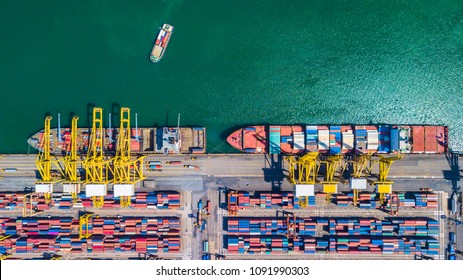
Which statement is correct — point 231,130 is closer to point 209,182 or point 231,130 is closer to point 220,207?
point 209,182

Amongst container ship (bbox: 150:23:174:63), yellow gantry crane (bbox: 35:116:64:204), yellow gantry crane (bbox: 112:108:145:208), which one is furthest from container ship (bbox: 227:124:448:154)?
yellow gantry crane (bbox: 35:116:64:204)

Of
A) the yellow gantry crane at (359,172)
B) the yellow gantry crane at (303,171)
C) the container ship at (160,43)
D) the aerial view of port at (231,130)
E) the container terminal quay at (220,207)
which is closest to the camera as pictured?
the yellow gantry crane at (303,171)

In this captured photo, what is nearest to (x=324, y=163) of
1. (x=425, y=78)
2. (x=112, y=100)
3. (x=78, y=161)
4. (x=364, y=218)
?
(x=364, y=218)

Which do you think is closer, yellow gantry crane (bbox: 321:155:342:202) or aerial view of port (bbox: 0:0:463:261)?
yellow gantry crane (bbox: 321:155:342:202)

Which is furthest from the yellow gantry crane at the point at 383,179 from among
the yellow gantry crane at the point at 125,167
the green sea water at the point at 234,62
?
the yellow gantry crane at the point at 125,167

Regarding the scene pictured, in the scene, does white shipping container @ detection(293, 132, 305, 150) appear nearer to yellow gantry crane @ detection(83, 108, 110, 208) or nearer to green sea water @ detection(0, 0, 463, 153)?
green sea water @ detection(0, 0, 463, 153)

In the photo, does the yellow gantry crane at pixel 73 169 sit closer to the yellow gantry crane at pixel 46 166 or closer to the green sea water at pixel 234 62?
the yellow gantry crane at pixel 46 166

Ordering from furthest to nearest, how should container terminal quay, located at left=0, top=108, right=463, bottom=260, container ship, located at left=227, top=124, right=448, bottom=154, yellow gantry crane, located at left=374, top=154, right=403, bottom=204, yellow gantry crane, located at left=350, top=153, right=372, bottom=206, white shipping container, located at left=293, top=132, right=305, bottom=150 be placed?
1. white shipping container, located at left=293, top=132, right=305, bottom=150
2. container terminal quay, located at left=0, top=108, right=463, bottom=260
3. container ship, located at left=227, top=124, right=448, bottom=154
4. yellow gantry crane, located at left=350, top=153, right=372, bottom=206
5. yellow gantry crane, located at left=374, top=154, right=403, bottom=204
